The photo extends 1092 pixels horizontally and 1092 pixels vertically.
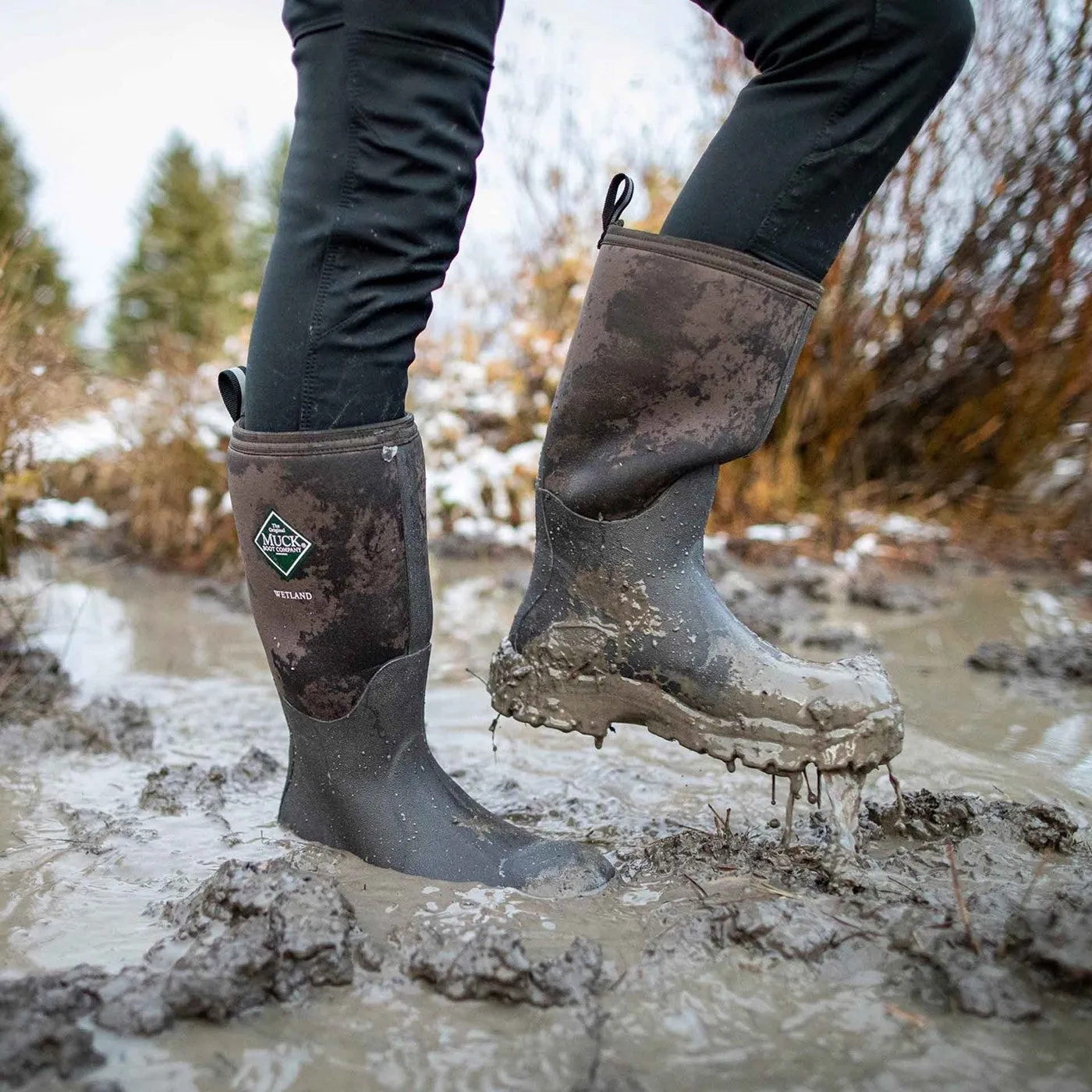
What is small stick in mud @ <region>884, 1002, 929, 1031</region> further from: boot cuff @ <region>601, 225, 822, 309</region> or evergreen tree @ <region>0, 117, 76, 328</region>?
evergreen tree @ <region>0, 117, 76, 328</region>

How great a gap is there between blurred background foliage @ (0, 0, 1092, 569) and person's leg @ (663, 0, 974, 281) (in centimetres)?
261

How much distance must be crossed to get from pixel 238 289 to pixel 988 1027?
2038 cm

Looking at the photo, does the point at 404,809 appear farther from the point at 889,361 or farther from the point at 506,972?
the point at 889,361

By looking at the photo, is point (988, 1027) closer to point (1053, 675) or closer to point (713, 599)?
point (713, 599)

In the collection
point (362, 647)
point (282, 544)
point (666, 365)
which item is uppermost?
point (666, 365)

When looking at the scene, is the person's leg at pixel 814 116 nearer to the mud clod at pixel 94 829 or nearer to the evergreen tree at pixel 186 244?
the mud clod at pixel 94 829

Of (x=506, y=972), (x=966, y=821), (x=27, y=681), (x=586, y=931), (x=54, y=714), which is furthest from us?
(x=27, y=681)

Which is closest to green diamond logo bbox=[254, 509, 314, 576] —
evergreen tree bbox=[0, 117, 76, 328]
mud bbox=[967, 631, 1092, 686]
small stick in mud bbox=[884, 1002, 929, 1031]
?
small stick in mud bbox=[884, 1002, 929, 1031]

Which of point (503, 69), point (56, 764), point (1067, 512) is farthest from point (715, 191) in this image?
point (503, 69)

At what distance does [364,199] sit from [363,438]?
0.26 meters

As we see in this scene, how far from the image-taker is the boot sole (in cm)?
120

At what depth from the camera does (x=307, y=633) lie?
1.24 meters

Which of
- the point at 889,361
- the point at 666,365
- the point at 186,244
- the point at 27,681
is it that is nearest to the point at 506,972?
the point at 666,365

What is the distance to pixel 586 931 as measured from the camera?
1.14 meters
